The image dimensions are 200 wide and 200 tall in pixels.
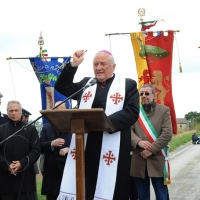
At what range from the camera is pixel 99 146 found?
16.8 ft

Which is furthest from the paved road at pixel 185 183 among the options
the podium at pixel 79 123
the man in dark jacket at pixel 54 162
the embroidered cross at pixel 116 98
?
the podium at pixel 79 123

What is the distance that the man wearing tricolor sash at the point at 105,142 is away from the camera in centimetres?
505

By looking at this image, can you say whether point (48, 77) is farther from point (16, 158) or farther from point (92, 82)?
point (92, 82)

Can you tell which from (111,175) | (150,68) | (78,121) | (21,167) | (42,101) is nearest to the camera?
(78,121)

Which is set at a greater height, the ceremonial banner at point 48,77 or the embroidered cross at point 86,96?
the ceremonial banner at point 48,77

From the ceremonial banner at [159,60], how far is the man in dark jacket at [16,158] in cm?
302

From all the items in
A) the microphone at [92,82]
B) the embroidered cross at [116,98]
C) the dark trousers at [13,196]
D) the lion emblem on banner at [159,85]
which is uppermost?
the lion emblem on banner at [159,85]

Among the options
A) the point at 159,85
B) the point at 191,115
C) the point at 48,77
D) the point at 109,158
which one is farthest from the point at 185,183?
the point at 191,115

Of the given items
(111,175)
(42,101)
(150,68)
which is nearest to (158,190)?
(111,175)

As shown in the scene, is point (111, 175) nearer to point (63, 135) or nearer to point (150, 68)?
point (63, 135)

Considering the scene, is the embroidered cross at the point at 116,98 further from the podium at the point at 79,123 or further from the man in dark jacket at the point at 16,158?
the man in dark jacket at the point at 16,158

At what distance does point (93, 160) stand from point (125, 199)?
0.52 metres

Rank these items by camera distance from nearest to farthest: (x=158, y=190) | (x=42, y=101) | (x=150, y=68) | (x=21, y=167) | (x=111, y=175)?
1. (x=111, y=175)
2. (x=21, y=167)
3. (x=158, y=190)
4. (x=150, y=68)
5. (x=42, y=101)

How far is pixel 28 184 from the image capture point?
6.57 m
